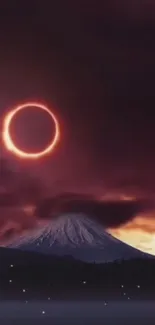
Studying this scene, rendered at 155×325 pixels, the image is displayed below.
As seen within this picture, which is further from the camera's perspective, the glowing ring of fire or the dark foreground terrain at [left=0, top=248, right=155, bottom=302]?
the dark foreground terrain at [left=0, top=248, right=155, bottom=302]

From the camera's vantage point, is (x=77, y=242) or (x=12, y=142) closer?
(x=12, y=142)

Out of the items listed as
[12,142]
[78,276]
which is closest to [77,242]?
[78,276]

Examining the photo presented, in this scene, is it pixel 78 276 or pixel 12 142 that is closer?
pixel 12 142

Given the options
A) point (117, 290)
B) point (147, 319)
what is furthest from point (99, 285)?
point (147, 319)

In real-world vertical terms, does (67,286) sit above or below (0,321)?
above

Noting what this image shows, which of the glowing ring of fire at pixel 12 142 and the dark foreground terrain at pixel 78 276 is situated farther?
the dark foreground terrain at pixel 78 276

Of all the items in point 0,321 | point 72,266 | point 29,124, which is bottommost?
point 0,321

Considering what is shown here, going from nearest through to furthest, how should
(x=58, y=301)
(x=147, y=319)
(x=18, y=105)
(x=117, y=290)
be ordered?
(x=18, y=105) → (x=147, y=319) → (x=117, y=290) → (x=58, y=301)

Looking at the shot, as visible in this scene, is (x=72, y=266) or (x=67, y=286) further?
(x=67, y=286)

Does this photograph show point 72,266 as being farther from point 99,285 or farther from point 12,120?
point 12,120

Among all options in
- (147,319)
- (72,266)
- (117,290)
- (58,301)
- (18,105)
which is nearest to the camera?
(18,105)

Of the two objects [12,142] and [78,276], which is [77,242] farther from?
[12,142]
